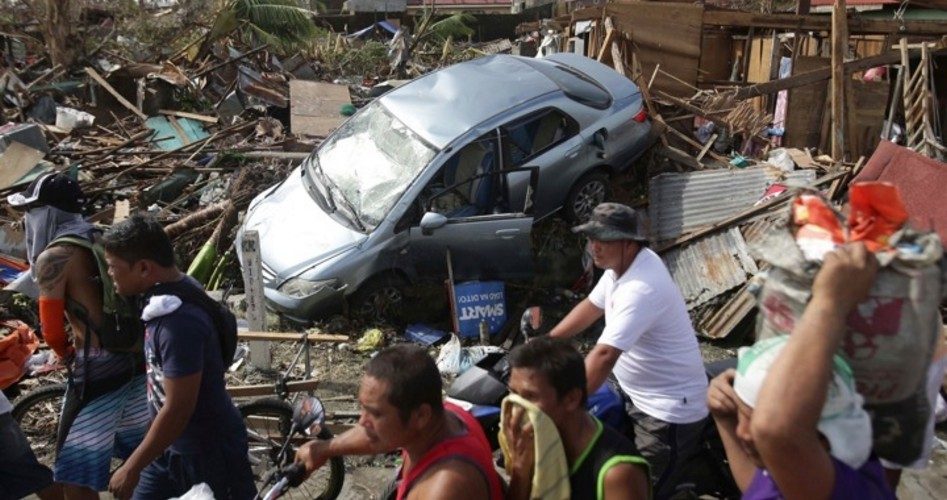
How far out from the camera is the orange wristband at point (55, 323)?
11.0 ft

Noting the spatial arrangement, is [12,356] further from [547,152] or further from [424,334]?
[547,152]

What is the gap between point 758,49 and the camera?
39.5ft

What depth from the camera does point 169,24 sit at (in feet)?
58.0

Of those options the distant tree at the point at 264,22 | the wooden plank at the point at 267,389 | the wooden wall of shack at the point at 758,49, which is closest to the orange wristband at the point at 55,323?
the wooden plank at the point at 267,389

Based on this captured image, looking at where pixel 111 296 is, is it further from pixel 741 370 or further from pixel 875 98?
pixel 875 98

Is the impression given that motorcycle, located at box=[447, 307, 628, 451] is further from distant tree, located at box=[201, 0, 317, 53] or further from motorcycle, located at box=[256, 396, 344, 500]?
distant tree, located at box=[201, 0, 317, 53]

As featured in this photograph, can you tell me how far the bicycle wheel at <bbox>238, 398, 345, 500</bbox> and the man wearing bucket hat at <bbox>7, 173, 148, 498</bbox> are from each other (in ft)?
2.86

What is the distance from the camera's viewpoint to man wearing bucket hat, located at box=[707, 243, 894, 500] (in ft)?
5.02

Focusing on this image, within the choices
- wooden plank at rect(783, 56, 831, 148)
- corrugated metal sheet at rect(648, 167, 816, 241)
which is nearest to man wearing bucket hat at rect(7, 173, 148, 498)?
corrugated metal sheet at rect(648, 167, 816, 241)

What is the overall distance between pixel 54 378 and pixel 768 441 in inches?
248

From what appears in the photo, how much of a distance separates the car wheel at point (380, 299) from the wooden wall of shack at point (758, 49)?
15.0 ft

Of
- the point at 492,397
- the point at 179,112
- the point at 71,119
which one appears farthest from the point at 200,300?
the point at 179,112

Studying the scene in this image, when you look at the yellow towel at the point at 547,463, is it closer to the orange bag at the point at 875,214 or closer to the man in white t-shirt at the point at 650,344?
the man in white t-shirt at the point at 650,344

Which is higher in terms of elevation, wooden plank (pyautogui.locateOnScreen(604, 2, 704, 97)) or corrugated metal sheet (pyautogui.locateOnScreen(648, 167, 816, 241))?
wooden plank (pyautogui.locateOnScreen(604, 2, 704, 97))
